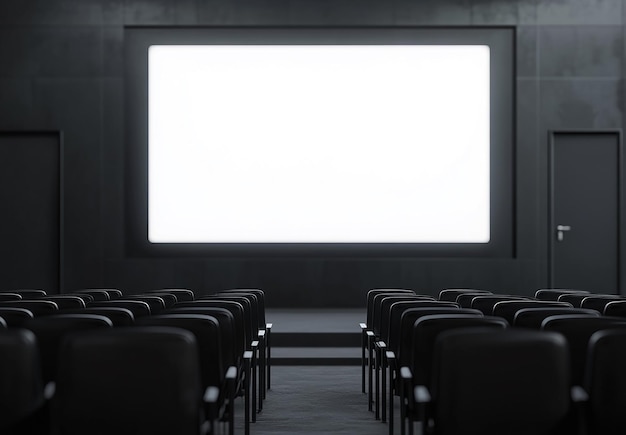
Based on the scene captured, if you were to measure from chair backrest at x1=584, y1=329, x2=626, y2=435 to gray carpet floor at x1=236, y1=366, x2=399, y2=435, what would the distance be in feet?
7.01

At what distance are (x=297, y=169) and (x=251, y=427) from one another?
21.3 ft

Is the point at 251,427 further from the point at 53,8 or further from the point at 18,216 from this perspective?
the point at 53,8

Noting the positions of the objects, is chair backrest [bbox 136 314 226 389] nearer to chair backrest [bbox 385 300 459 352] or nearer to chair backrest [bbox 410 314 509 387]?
chair backrest [bbox 410 314 509 387]

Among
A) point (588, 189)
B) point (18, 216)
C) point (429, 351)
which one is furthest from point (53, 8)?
point (429, 351)

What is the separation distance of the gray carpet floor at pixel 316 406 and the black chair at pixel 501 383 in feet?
6.79

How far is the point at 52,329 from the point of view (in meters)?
3.52

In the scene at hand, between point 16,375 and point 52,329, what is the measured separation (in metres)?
0.77

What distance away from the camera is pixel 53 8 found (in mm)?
11422

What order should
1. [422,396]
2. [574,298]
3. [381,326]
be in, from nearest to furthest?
[422,396] < [381,326] < [574,298]

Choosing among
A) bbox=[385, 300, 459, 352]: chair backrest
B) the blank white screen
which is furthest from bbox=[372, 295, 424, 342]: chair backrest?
the blank white screen

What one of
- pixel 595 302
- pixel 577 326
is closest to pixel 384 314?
pixel 595 302

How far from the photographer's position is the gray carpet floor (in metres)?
→ 4.97

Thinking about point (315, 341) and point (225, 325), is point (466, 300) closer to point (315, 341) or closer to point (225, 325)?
point (225, 325)

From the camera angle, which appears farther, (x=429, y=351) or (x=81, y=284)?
(x=81, y=284)
